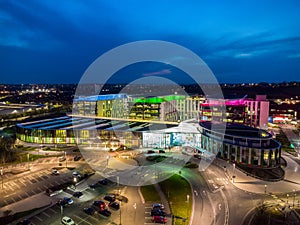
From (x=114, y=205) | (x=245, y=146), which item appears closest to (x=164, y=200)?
(x=114, y=205)

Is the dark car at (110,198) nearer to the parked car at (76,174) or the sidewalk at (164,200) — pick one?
the sidewalk at (164,200)

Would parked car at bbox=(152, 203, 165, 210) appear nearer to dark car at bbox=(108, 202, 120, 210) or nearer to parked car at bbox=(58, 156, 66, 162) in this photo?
Result: dark car at bbox=(108, 202, 120, 210)

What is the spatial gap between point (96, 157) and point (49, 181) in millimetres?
9629

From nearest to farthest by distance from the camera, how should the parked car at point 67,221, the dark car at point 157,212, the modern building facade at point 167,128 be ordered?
the parked car at point 67,221 < the dark car at point 157,212 < the modern building facade at point 167,128

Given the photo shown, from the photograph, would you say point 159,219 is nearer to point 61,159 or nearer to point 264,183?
point 264,183

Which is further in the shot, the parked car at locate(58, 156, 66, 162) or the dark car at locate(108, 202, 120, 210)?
the parked car at locate(58, 156, 66, 162)

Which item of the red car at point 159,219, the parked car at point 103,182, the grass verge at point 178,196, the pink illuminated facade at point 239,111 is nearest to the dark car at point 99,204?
the parked car at point 103,182

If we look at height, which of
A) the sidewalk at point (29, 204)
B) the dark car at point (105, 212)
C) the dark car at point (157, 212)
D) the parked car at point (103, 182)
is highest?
the parked car at point (103, 182)

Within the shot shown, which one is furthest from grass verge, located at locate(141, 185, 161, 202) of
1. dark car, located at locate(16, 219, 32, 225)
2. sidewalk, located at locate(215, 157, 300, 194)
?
dark car, located at locate(16, 219, 32, 225)

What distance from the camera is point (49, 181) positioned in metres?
28.2

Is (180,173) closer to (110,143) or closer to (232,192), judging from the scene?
(232,192)

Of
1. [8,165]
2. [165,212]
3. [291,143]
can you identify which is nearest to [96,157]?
[8,165]

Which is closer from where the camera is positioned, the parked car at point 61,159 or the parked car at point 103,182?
the parked car at point 103,182

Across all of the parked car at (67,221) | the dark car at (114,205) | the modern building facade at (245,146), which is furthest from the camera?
the modern building facade at (245,146)
